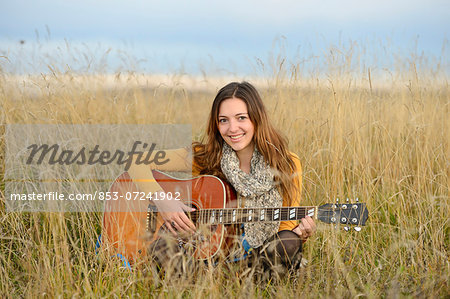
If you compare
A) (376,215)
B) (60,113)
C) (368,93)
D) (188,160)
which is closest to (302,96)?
(368,93)

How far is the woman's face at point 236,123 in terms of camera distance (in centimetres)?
243

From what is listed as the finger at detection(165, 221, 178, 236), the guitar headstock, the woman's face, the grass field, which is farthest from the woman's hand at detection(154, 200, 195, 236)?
the guitar headstock

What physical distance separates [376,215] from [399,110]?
152 cm

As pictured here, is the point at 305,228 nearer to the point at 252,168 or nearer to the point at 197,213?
the point at 252,168

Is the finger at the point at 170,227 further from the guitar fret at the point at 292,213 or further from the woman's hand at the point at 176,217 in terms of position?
the guitar fret at the point at 292,213

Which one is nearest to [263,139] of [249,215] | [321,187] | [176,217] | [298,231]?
[249,215]

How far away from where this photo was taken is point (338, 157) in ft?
10.3

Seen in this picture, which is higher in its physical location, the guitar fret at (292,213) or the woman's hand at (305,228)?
the guitar fret at (292,213)

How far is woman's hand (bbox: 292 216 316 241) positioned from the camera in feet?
7.37

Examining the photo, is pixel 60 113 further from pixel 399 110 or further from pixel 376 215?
pixel 399 110

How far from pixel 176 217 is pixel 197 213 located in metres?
0.13

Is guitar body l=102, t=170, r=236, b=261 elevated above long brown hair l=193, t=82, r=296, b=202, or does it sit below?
below

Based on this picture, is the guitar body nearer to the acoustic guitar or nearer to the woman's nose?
the acoustic guitar

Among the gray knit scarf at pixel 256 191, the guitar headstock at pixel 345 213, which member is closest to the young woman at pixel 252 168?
the gray knit scarf at pixel 256 191
